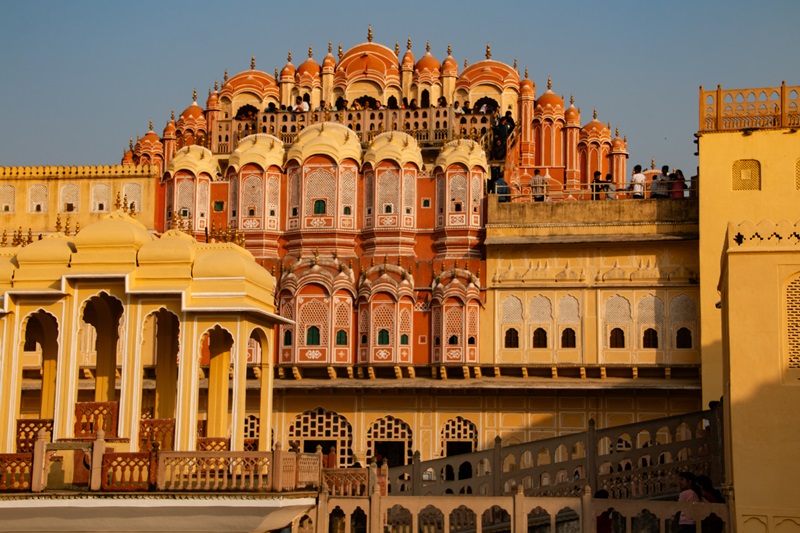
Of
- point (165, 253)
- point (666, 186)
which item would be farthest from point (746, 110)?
point (165, 253)

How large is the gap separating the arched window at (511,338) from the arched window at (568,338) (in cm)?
109

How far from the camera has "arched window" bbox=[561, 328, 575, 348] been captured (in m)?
32.7

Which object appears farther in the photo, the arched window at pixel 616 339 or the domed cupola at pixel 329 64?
the domed cupola at pixel 329 64

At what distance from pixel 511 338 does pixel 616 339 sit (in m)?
2.48

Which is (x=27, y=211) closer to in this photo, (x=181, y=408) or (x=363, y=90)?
(x=363, y=90)

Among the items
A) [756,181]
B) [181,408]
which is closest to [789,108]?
[756,181]

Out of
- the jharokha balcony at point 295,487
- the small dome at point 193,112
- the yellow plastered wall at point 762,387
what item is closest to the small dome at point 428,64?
the small dome at point 193,112

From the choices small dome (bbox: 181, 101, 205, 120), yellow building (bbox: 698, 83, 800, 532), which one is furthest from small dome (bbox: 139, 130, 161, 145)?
yellow building (bbox: 698, 83, 800, 532)

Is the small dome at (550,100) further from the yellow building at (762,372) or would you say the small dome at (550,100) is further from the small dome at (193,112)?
the yellow building at (762,372)

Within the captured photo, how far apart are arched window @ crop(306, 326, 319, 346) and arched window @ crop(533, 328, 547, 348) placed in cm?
520

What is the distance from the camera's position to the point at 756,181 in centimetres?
3133

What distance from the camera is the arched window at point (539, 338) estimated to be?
3284 cm

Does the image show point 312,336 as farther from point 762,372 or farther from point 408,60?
point 762,372

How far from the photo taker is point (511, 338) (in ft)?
108
